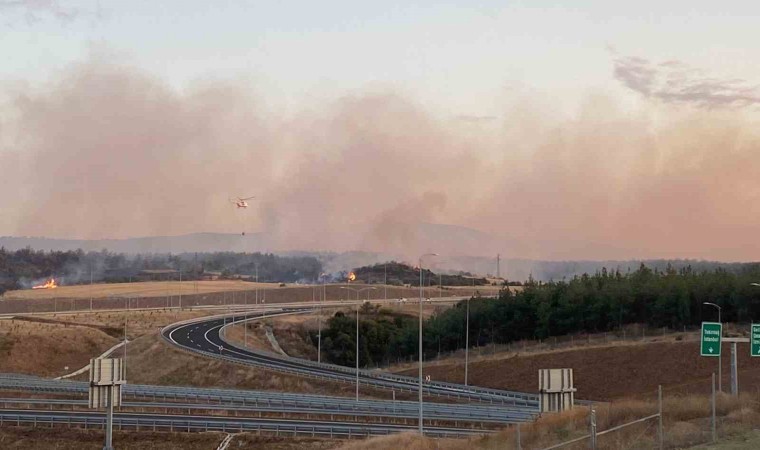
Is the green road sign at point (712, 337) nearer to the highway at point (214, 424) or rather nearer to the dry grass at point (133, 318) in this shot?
the highway at point (214, 424)

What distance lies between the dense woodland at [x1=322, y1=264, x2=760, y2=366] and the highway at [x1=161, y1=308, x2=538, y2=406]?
73.5 feet

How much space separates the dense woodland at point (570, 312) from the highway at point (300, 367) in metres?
22.4

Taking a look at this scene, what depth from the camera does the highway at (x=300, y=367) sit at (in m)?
85.1

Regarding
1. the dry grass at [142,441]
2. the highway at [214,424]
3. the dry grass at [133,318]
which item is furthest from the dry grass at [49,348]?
the dry grass at [142,441]

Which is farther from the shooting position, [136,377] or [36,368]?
[36,368]

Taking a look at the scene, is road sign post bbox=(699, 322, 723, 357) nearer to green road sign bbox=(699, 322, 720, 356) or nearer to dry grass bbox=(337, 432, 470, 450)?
green road sign bbox=(699, 322, 720, 356)

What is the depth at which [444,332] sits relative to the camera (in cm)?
14462

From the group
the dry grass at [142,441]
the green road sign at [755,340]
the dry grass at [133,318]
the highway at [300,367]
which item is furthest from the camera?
the dry grass at [133,318]

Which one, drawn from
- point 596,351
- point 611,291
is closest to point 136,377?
point 596,351

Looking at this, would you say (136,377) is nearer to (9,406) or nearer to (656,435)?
(9,406)

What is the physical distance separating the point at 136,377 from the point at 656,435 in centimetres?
9312

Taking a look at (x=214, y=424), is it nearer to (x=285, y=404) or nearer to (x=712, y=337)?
(x=285, y=404)

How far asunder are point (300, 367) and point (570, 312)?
142ft

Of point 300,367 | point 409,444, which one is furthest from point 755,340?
point 300,367
